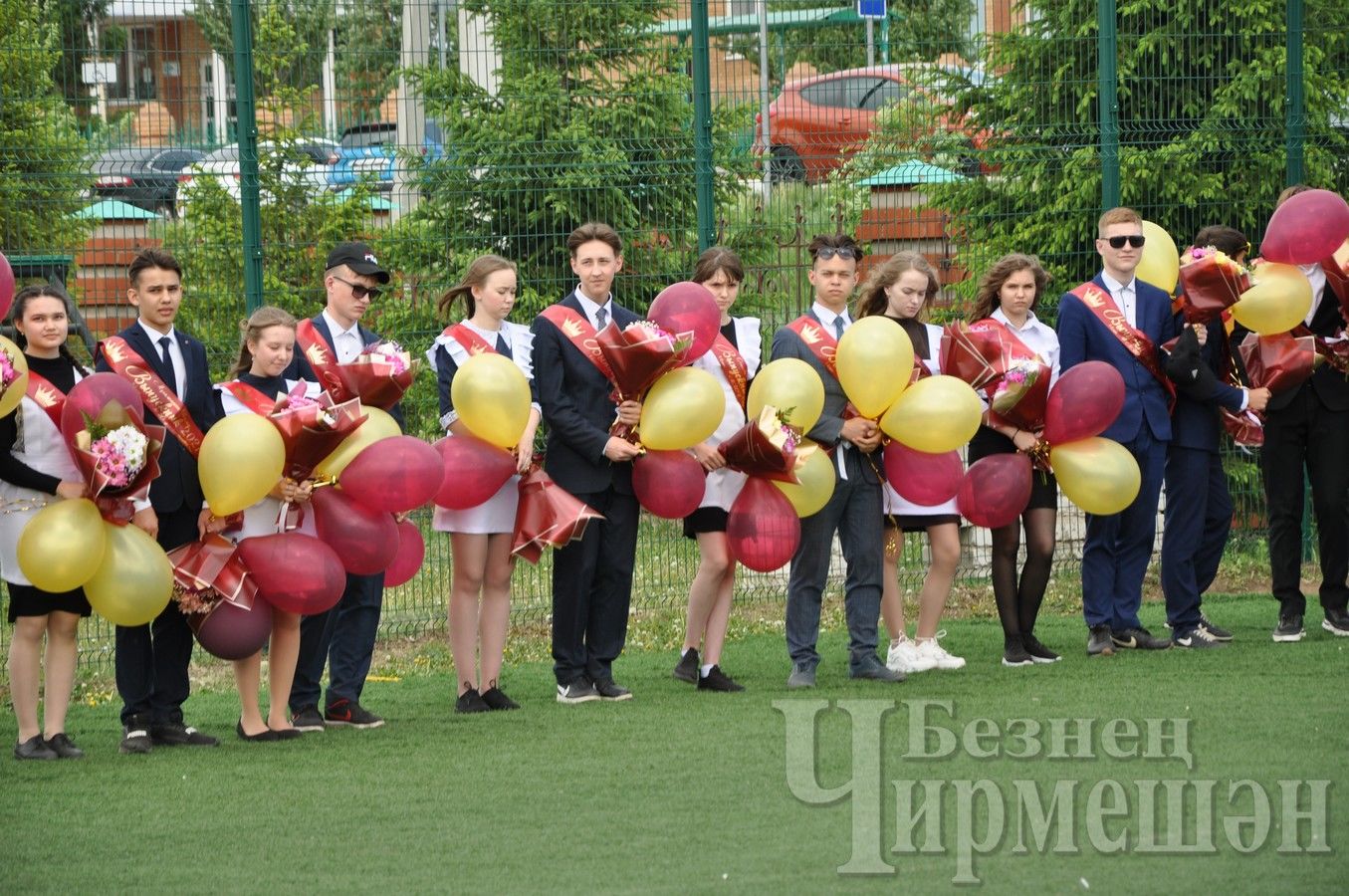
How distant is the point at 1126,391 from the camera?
275 inches

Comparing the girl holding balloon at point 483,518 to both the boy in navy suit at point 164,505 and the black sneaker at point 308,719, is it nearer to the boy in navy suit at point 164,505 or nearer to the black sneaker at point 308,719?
the black sneaker at point 308,719

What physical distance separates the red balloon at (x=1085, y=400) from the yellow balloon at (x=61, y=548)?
3.51 m

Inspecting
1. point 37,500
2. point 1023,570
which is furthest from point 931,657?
point 37,500

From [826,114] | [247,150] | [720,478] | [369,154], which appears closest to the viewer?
[720,478]

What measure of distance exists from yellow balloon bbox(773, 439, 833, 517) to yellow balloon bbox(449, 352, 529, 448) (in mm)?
980

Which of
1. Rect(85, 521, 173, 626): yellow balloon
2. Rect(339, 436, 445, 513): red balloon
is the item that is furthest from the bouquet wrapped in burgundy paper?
Rect(85, 521, 173, 626): yellow balloon

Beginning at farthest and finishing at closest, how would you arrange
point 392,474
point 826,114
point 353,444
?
point 826,114 < point 353,444 < point 392,474

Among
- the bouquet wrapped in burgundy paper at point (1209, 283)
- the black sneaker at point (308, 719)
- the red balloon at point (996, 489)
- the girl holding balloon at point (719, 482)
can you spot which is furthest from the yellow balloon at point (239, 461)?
the bouquet wrapped in burgundy paper at point (1209, 283)

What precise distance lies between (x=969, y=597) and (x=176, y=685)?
4395mm

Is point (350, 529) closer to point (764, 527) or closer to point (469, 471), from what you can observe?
point (469, 471)

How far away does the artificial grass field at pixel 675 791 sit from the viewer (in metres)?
4.14

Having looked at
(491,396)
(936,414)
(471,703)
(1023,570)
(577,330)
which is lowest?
(471,703)

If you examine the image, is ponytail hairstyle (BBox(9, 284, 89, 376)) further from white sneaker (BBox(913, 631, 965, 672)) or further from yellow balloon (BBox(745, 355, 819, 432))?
white sneaker (BBox(913, 631, 965, 672))

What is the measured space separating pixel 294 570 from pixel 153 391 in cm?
78
